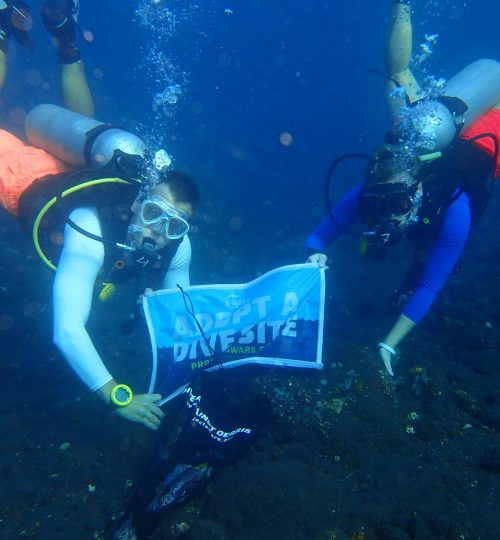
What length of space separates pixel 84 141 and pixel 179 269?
1.95m

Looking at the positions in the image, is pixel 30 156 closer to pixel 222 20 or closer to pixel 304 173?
pixel 304 173

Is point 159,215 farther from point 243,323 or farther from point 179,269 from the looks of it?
point 243,323

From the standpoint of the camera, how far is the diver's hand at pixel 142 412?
11.4ft

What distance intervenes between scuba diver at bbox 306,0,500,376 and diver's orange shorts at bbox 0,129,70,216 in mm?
3532

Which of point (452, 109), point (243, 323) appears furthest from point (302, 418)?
point (452, 109)

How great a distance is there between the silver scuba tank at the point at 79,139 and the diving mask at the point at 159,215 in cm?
57

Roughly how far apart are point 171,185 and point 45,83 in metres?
25.6

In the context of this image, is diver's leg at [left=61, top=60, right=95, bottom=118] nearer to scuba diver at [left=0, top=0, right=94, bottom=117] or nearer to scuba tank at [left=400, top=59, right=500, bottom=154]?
scuba diver at [left=0, top=0, right=94, bottom=117]

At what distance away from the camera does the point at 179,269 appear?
15.4ft

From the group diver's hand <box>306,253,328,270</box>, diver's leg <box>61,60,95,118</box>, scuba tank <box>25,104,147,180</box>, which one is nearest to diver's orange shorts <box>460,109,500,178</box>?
diver's hand <box>306,253,328,270</box>

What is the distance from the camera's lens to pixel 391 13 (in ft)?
20.5

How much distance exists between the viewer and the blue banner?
4160mm

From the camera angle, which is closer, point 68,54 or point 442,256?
point 442,256

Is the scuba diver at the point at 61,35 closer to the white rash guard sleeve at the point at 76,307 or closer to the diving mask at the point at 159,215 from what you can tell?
the diving mask at the point at 159,215
